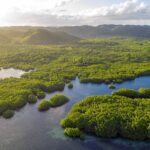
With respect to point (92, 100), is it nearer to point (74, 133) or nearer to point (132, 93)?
point (132, 93)

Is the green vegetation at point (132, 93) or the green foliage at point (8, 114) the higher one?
the green vegetation at point (132, 93)

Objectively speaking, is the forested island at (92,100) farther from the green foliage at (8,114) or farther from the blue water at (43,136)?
the blue water at (43,136)

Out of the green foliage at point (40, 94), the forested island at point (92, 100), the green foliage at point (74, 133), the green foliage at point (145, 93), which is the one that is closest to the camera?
the green foliage at point (74, 133)

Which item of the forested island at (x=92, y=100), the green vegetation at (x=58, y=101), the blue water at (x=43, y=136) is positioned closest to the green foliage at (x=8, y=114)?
the forested island at (x=92, y=100)

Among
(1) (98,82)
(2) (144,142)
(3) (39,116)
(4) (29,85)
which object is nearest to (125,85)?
(1) (98,82)

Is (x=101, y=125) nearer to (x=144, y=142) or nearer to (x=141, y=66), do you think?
(x=144, y=142)
